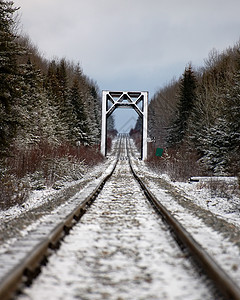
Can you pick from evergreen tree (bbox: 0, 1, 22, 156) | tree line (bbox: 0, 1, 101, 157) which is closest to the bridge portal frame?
tree line (bbox: 0, 1, 101, 157)

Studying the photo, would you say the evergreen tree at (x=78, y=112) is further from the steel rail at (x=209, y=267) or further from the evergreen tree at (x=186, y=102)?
the steel rail at (x=209, y=267)

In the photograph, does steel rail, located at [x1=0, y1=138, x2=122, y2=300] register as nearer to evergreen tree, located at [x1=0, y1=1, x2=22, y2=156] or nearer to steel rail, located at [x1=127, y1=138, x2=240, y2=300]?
steel rail, located at [x1=127, y1=138, x2=240, y2=300]

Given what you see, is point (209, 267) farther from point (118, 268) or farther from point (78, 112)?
point (78, 112)

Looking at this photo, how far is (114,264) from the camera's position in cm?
338

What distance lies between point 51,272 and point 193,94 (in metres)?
33.7

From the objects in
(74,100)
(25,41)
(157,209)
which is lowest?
(157,209)

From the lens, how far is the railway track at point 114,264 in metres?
2.64

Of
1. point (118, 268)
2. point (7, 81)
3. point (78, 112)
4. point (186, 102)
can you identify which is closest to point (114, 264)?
point (118, 268)

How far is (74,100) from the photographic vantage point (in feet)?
128

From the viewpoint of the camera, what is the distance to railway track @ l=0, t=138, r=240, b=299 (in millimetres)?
2643

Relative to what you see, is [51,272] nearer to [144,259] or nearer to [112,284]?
[112,284]

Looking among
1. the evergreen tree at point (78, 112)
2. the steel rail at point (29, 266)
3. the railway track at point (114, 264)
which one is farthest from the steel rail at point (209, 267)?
the evergreen tree at point (78, 112)

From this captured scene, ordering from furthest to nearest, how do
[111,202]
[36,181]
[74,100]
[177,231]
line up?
[74,100] → [36,181] → [111,202] → [177,231]

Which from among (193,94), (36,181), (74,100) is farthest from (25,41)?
(36,181)
